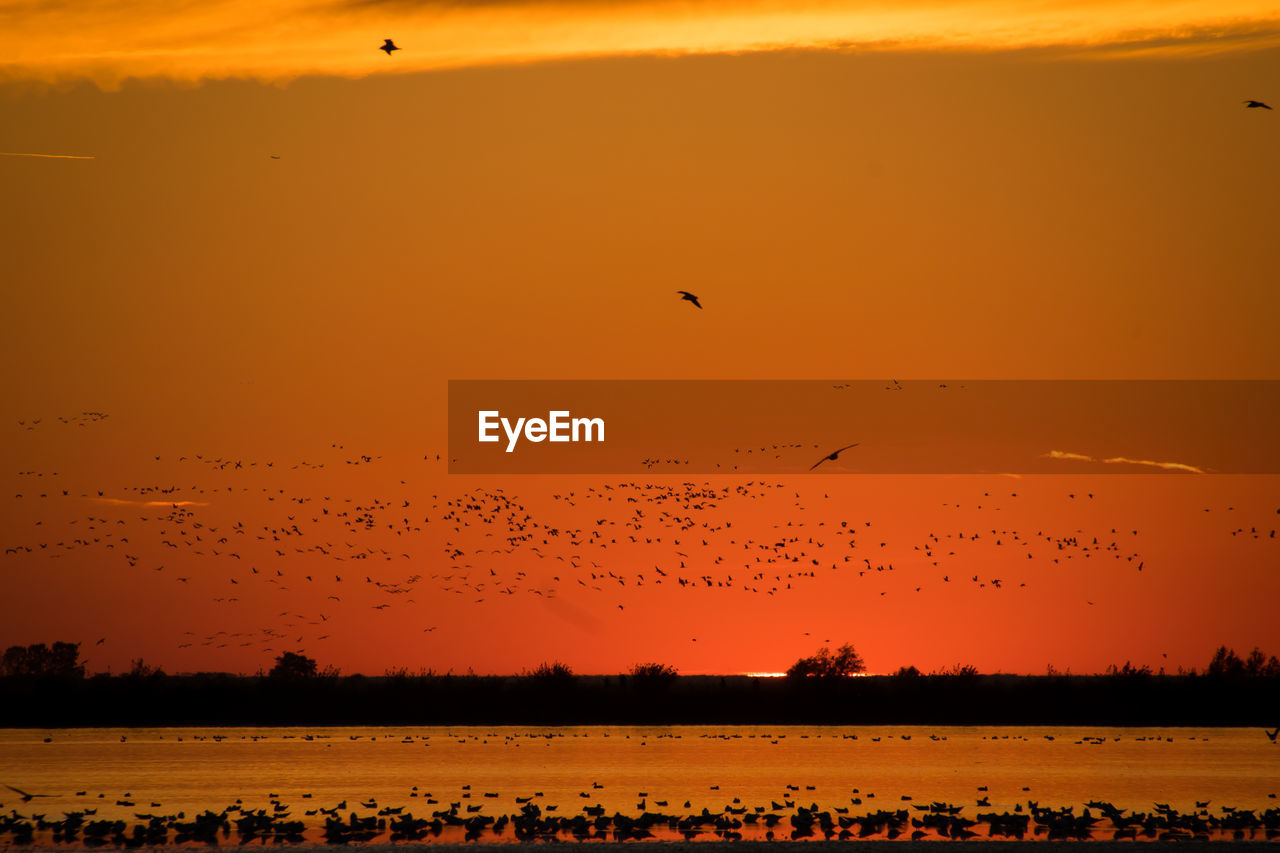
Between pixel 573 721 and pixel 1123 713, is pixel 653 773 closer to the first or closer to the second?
pixel 573 721

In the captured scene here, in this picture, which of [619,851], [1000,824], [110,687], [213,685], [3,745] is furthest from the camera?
[213,685]

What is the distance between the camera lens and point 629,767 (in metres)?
66.6

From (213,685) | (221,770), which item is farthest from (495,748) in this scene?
(213,685)

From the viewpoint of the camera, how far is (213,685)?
111000mm

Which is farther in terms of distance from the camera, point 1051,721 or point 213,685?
point 213,685

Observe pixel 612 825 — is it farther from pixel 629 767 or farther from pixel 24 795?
pixel 629 767

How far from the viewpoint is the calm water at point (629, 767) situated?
174 ft

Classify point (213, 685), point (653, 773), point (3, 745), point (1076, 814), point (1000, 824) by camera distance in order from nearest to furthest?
point (1000, 824), point (1076, 814), point (653, 773), point (3, 745), point (213, 685)

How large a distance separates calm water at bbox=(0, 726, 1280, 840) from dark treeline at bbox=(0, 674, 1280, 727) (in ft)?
13.1

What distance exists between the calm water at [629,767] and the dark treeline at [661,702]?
158 inches

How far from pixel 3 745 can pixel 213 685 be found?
3207cm

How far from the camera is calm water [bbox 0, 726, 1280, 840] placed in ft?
174

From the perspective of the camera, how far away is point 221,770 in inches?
2596

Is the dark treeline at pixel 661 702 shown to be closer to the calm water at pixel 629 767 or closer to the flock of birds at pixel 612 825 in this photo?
the calm water at pixel 629 767
